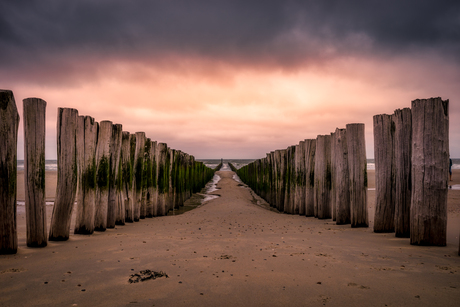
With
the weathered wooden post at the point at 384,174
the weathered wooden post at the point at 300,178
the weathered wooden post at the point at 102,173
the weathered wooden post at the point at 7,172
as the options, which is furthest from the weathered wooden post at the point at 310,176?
the weathered wooden post at the point at 7,172

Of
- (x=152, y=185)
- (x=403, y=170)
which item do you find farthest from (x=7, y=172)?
(x=403, y=170)

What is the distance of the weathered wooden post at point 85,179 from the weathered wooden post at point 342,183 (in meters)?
4.13

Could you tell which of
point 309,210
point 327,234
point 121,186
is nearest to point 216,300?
point 327,234

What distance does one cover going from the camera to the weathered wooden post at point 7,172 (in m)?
3.06

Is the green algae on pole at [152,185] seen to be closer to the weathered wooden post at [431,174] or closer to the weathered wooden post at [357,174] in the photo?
the weathered wooden post at [357,174]

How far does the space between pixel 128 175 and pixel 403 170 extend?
4.75 m

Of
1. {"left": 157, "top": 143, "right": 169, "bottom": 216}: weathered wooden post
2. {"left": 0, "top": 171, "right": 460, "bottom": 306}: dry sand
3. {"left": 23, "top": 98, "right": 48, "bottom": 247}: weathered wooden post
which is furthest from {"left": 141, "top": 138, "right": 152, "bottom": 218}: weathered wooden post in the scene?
{"left": 23, "top": 98, "right": 48, "bottom": 247}: weathered wooden post

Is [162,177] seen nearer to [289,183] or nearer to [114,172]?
[114,172]

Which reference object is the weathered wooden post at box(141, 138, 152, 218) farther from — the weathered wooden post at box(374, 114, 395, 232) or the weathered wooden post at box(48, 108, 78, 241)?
the weathered wooden post at box(374, 114, 395, 232)

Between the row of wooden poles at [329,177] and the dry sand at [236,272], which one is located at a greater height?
the row of wooden poles at [329,177]

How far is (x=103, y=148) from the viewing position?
4.87 metres

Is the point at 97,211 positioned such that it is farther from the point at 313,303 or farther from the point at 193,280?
the point at 313,303

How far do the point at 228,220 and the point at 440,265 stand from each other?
4093mm

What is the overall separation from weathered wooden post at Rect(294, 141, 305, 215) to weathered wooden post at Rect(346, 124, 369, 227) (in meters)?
2.13
